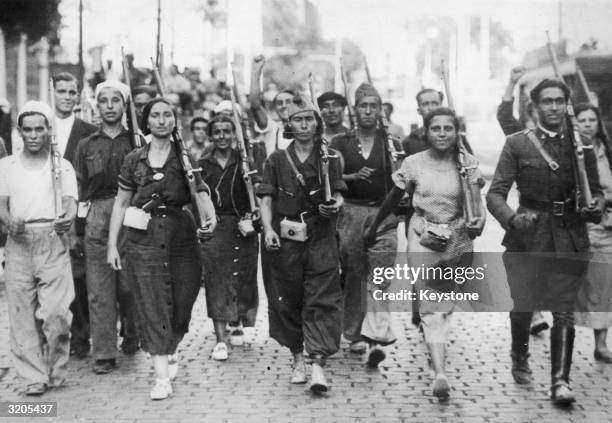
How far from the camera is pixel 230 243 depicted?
300 inches

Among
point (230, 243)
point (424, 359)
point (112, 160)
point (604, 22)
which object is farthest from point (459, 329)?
point (112, 160)

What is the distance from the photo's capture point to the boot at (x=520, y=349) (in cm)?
635

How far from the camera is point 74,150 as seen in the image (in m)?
7.36

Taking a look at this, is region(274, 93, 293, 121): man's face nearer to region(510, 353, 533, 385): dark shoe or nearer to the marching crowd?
the marching crowd

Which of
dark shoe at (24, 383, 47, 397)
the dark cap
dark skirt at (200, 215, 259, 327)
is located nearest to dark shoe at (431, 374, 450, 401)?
dark skirt at (200, 215, 259, 327)

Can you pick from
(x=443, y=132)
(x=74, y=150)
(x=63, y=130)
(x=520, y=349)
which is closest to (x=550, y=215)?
(x=443, y=132)

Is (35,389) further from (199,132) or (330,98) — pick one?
(199,132)

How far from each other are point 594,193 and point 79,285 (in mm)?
3850

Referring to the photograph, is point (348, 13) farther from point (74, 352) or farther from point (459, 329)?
point (74, 352)

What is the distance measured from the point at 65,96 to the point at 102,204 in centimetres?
112

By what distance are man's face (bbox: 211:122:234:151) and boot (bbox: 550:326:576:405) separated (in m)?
3.02

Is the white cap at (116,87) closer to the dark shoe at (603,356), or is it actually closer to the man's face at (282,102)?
the man's face at (282,102)

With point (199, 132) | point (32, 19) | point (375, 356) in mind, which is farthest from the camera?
point (32, 19)

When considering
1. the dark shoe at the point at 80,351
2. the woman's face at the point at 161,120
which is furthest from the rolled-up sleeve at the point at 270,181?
the dark shoe at the point at 80,351
